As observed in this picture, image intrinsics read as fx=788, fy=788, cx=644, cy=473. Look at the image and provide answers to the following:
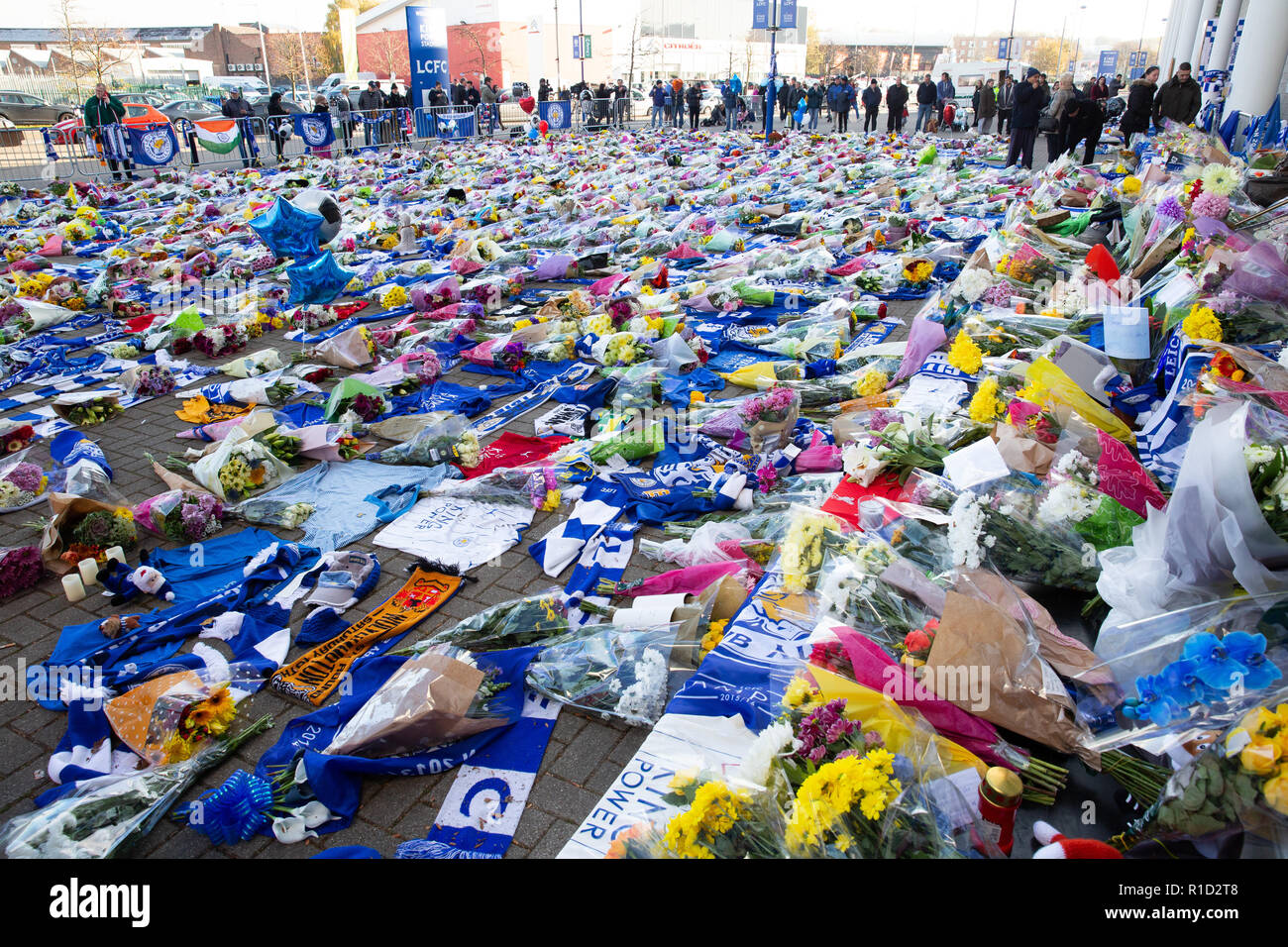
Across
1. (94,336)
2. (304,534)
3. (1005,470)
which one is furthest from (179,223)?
(1005,470)

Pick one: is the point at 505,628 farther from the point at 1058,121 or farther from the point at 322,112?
the point at 322,112

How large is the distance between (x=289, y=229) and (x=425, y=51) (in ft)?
80.1

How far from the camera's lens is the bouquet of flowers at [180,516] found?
4668mm

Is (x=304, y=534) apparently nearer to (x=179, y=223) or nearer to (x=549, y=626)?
(x=549, y=626)

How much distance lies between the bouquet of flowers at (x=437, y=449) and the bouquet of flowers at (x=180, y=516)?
113 centimetres

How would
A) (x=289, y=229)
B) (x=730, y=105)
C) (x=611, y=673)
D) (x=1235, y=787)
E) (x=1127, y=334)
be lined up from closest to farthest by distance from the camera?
(x=1235, y=787)
(x=611, y=673)
(x=1127, y=334)
(x=289, y=229)
(x=730, y=105)

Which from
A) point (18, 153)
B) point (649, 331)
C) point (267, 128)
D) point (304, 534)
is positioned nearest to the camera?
point (304, 534)

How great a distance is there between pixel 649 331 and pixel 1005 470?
14.6 feet

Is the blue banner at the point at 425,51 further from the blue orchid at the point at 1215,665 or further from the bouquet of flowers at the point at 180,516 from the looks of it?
the blue orchid at the point at 1215,665

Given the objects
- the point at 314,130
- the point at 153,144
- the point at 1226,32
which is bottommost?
the point at 153,144

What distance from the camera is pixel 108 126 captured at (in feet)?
59.5

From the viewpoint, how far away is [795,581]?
10.5ft

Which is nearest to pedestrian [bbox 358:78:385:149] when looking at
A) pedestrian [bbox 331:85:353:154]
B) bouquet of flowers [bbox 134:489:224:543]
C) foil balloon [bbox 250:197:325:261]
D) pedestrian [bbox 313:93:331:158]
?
pedestrian [bbox 331:85:353:154]

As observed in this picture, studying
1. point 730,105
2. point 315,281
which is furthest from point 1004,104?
point 315,281
